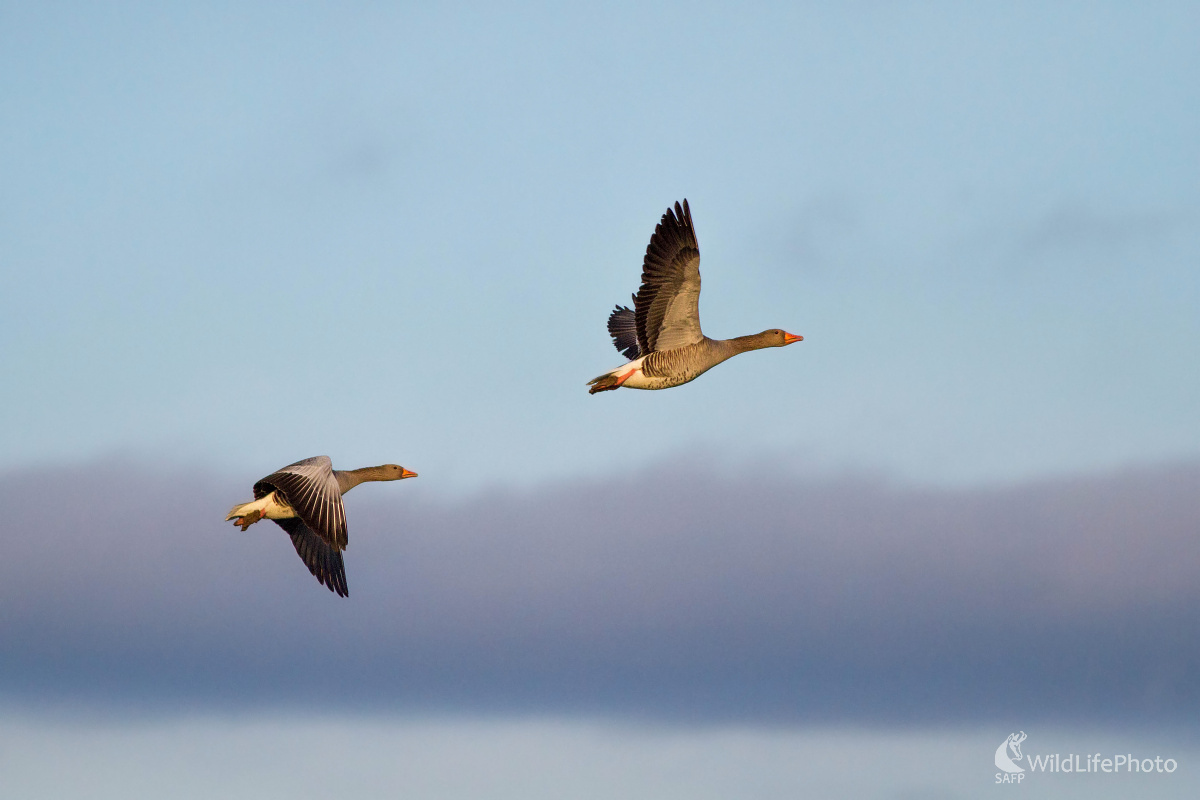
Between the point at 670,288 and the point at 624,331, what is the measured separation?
677 cm

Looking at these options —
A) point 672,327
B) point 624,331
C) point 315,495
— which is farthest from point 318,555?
point 624,331

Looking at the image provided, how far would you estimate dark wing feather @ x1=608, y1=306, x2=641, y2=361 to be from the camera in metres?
27.6

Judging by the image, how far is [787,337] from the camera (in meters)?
24.0

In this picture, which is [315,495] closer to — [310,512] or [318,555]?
[310,512]

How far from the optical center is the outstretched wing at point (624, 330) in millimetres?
27625

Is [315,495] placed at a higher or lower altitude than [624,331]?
lower

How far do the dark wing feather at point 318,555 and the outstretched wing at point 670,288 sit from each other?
6350 mm

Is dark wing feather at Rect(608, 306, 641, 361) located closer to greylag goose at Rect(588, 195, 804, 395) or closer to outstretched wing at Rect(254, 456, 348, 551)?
greylag goose at Rect(588, 195, 804, 395)

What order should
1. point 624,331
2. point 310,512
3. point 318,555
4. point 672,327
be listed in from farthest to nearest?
point 624,331, point 672,327, point 318,555, point 310,512

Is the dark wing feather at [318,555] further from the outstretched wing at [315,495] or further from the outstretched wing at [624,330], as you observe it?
the outstretched wing at [624,330]

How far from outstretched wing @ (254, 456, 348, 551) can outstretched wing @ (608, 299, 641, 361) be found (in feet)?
27.0

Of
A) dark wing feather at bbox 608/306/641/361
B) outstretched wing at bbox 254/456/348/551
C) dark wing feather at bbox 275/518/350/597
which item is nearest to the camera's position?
outstretched wing at bbox 254/456/348/551

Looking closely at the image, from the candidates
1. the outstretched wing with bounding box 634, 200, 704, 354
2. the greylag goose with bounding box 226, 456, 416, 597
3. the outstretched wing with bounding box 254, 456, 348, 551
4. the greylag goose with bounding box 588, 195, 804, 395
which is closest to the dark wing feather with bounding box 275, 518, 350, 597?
the greylag goose with bounding box 226, 456, 416, 597

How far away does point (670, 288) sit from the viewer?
2158 cm
